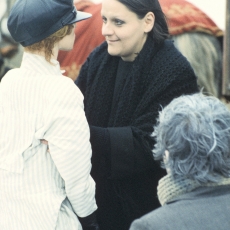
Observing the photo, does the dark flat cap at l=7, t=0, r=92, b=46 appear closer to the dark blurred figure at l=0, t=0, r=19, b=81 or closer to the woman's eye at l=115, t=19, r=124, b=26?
the woman's eye at l=115, t=19, r=124, b=26

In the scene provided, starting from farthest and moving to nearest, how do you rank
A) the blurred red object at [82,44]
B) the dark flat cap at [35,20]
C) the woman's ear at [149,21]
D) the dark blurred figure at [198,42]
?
the blurred red object at [82,44] < the dark blurred figure at [198,42] < the woman's ear at [149,21] < the dark flat cap at [35,20]

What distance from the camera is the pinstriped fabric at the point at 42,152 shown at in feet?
8.75

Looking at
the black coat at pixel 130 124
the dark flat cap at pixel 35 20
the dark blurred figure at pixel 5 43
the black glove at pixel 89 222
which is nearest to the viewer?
the dark flat cap at pixel 35 20

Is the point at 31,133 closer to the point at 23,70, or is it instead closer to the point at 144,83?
the point at 23,70

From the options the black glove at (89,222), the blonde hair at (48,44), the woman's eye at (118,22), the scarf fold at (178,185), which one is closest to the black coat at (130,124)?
the woman's eye at (118,22)

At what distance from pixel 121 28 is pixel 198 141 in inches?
48.2

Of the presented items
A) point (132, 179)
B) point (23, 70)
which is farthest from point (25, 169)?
point (132, 179)

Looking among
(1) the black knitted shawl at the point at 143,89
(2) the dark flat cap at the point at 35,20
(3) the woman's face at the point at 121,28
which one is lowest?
(1) the black knitted shawl at the point at 143,89

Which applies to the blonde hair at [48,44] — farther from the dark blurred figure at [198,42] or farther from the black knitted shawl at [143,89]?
the dark blurred figure at [198,42]

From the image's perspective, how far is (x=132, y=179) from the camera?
3.29 metres

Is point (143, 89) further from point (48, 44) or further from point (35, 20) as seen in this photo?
point (35, 20)

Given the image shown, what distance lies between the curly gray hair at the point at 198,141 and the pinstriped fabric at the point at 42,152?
566 mm

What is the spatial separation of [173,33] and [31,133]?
1.95 m

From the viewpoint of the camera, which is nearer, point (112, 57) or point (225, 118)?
point (225, 118)
